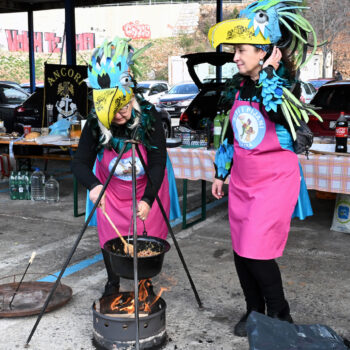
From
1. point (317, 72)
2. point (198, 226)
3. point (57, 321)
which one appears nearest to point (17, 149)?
point (198, 226)

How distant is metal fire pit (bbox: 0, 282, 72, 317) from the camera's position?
3.71 metres

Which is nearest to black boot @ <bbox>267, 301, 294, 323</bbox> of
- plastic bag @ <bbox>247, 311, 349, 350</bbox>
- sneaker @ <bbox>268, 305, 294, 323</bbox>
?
sneaker @ <bbox>268, 305, 294, 323</bbox>

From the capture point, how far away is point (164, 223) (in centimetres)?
357

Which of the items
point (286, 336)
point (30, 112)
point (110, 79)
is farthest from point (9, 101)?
point (286, 336)

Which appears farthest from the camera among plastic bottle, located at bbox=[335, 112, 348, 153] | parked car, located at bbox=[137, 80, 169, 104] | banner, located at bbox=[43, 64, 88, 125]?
parked car, located at bbox=[137, 80, 169, 104]

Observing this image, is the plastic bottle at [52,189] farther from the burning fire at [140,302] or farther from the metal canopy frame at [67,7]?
the burning fire at [140,302]

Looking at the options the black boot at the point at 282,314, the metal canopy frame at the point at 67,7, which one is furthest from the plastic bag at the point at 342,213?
the metal canopy frame at the point at 67,7

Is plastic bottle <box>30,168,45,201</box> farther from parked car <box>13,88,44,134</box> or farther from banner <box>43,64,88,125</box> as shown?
parked car <box>13,88,44,134</box>

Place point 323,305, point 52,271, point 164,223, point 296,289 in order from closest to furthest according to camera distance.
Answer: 1. point 164,223
2. point 323,305
3. point 296,289
4. point 52,271

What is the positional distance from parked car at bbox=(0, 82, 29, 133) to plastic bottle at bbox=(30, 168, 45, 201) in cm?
498

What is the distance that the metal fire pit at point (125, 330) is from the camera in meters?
3.00

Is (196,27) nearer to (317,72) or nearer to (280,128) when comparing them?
(317,72)

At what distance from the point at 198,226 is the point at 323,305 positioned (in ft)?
8.07

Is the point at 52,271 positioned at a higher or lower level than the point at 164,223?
lower
